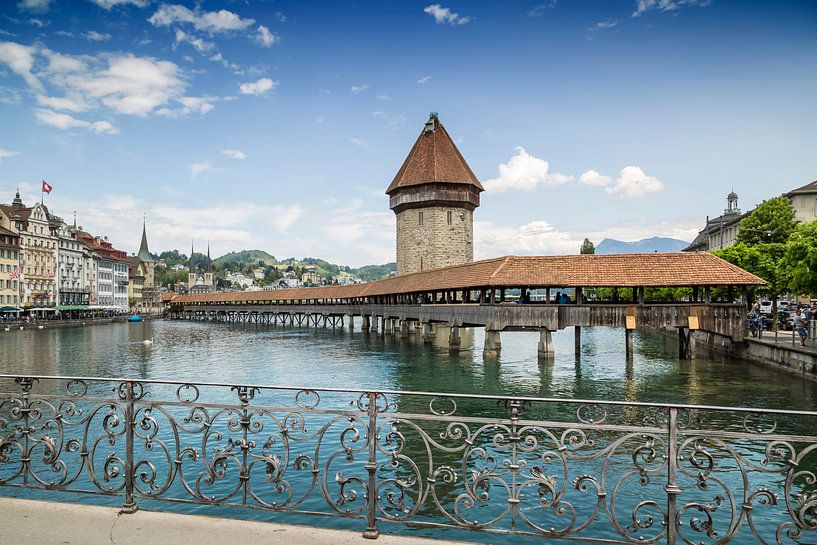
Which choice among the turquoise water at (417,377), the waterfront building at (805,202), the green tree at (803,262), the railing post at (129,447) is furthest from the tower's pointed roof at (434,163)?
the railing post at (129,447)

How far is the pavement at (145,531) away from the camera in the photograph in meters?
3.79

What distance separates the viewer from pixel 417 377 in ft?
70.6

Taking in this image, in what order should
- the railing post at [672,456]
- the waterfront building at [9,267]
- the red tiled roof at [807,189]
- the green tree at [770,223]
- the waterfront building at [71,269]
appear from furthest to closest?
the waterfront building at [71,269], the waterfront building at [9,267], the red tiled roof at [807,189], the green tree at [770,223], the railing post at [672,456]

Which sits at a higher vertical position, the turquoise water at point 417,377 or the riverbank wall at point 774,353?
the riverbank wall at point 774,353

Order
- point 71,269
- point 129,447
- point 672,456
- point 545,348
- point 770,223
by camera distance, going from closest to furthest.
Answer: point 672,456, point 129,447, point 545,348, point 770,223, point 71,269

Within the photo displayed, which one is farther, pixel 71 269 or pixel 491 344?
pixel 71 269

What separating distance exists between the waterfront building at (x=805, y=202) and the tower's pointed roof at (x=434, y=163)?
27.7 meters

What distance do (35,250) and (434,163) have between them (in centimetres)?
4722

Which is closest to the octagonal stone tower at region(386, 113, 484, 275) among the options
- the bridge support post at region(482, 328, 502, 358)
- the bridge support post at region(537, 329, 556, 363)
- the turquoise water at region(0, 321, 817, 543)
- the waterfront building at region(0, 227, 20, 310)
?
the turquoise water at region(0, 321, 817, 543)

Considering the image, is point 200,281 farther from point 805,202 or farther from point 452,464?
point 452,464

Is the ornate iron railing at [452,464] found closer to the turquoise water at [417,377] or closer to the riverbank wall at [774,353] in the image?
the turquoise water at [417,377]

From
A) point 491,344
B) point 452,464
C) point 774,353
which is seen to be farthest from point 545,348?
point 452,464

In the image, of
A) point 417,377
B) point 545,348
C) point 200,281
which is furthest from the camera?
point 200,281

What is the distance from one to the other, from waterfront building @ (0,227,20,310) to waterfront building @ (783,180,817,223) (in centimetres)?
7470
